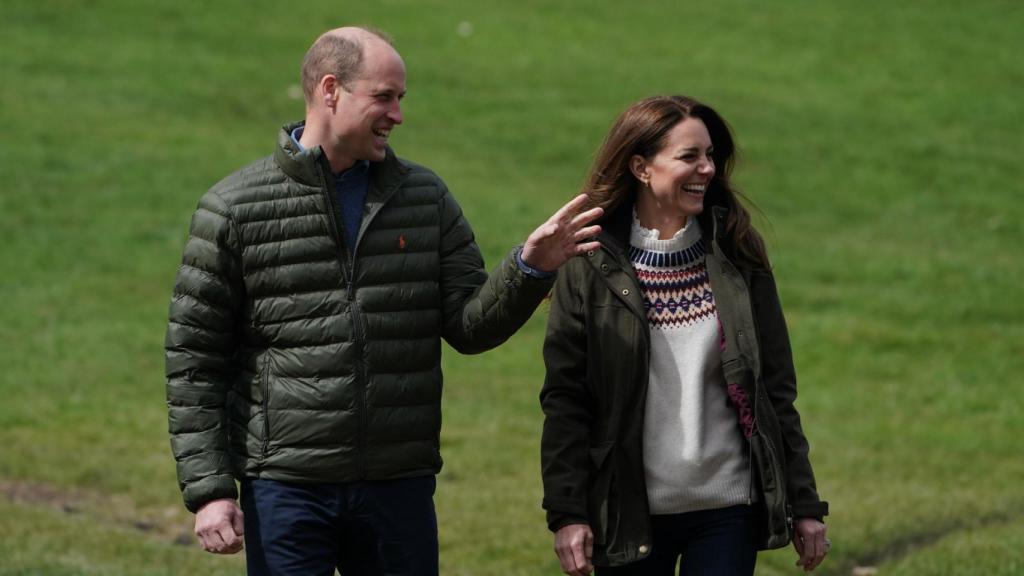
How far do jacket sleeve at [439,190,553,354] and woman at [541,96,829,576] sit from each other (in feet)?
0.66

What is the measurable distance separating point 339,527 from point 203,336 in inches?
27.0

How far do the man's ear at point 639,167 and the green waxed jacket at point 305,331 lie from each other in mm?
524

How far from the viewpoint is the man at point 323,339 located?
4.94 metres

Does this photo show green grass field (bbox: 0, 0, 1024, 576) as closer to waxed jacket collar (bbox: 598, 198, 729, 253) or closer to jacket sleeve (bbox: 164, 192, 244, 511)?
waxed jacket collar (bbox: 598, 198, 729, 253)

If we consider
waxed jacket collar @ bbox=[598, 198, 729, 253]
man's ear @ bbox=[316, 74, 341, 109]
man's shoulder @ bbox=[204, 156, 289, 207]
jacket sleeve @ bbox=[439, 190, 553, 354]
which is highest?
man's ear @ bbox=[316, 74, 341, 109]

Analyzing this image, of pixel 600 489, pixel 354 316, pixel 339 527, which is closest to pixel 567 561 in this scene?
pixel 600 489

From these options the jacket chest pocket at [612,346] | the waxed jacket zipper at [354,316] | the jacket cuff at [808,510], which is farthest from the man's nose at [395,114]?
the jacket cuff at [808,510]

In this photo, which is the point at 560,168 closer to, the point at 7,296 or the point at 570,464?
the point at 7,296

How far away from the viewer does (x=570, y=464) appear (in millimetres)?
5020

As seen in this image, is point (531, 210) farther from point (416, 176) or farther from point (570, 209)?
point (570, 209)

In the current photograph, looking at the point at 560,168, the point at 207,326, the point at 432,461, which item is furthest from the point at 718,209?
the point at 560,168

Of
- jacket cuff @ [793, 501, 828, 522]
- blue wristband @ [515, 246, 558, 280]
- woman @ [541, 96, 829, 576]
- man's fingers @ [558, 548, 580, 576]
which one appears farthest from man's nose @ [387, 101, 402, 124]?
jacket cuff @ [793, 501, 828, 522]

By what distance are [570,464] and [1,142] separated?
697 inches

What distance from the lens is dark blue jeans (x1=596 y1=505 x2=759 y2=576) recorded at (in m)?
4.98
